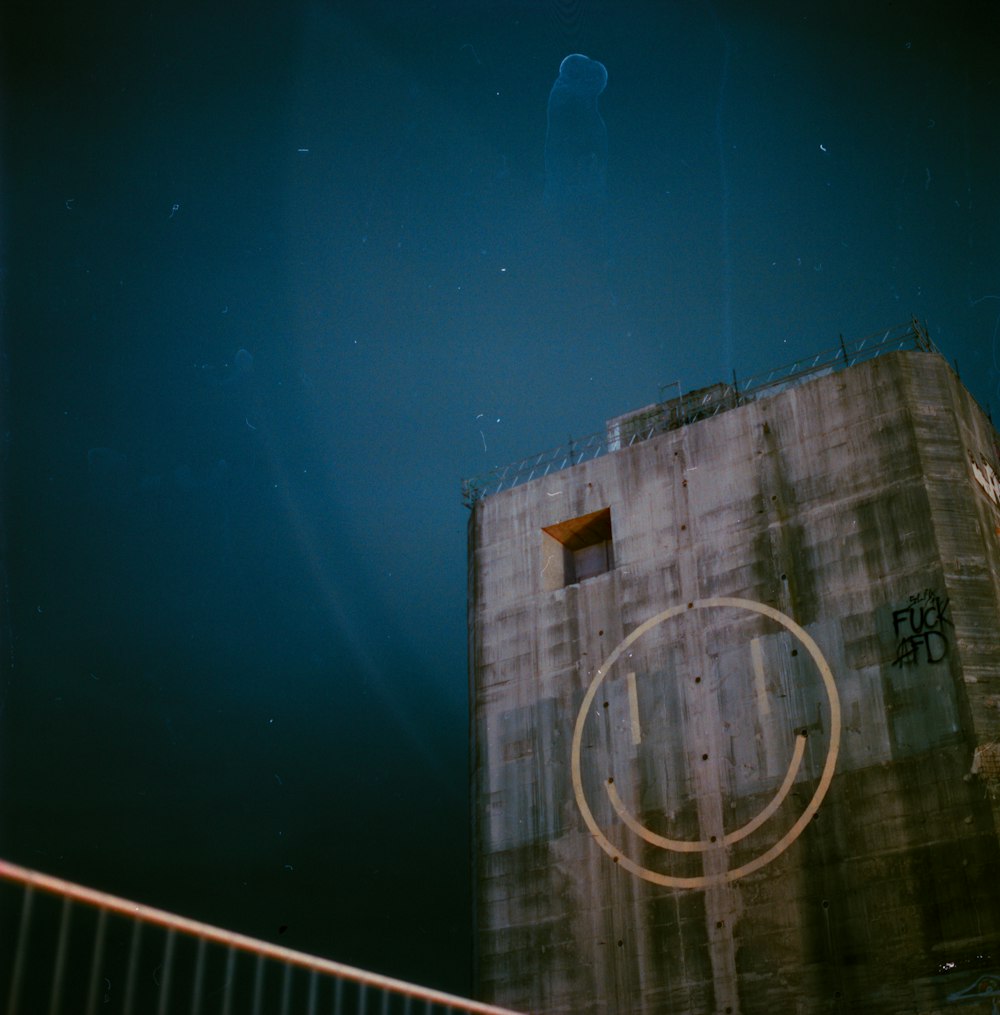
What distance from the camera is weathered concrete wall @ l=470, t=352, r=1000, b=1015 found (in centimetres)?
2559

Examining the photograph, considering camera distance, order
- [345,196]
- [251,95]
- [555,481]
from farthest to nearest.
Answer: [345,196]
[251,95]
[555,481]

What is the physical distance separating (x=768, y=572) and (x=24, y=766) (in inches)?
2205

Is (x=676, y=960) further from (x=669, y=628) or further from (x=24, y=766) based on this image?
(x=24, y=766)

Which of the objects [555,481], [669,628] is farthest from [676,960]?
[555,481]

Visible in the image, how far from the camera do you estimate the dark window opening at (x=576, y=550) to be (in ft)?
115

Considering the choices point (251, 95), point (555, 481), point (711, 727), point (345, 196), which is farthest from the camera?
point (345, 196)

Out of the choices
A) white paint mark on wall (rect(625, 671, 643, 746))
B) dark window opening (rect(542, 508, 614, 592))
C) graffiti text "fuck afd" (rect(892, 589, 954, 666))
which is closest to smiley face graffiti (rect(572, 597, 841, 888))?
white paint mark on wall (rect(625, 671, 643, 746))

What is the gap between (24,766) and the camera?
2756 inches

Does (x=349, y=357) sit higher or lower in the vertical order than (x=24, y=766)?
higher

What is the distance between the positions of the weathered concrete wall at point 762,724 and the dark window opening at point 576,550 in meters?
0.26

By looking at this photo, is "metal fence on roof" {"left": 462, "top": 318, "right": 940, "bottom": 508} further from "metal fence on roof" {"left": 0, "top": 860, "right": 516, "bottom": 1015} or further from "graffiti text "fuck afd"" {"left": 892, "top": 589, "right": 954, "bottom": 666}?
"metal fence on roof" {"left": 0, "top": 860, "right": 516, "bottom": 1015}

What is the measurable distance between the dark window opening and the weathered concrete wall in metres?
0.26

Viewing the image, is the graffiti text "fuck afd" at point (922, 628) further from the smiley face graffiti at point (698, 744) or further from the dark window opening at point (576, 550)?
the dark window opening at point (576, 550)

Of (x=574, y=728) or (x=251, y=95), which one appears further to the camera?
(x=251, y=95)
